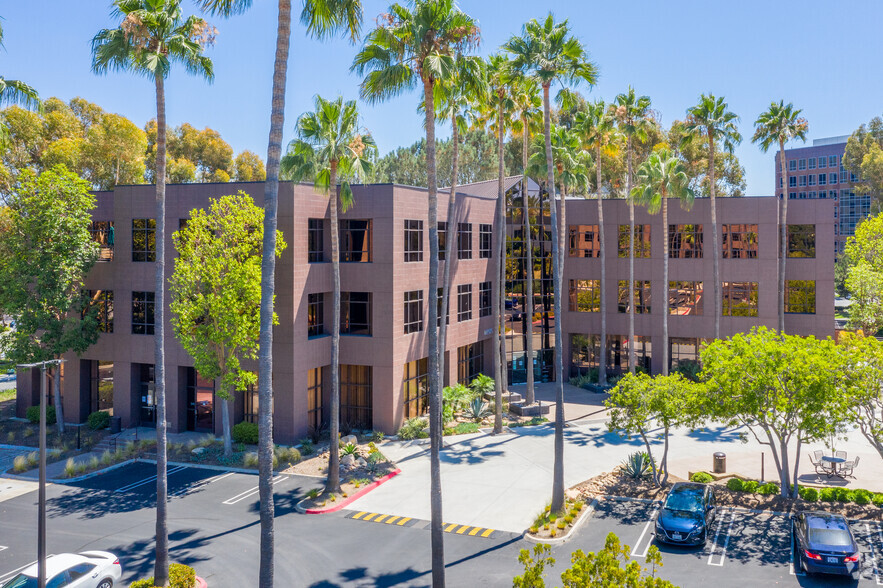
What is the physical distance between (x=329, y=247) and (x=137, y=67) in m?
15.9

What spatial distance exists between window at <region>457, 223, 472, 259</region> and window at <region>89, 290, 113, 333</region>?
19120 mm

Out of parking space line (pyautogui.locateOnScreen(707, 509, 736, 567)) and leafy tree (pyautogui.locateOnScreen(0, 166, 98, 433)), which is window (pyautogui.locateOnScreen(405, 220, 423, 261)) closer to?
leafy tree (pyautogui.locateOnScreen(0, 166, 98, 433))

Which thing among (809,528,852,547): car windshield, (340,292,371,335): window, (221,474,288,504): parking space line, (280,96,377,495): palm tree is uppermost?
(280,96,377,495): palm tree

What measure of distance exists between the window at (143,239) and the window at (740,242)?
3397 centimetres

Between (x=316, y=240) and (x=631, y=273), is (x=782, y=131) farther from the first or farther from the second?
(x=316, y=240)

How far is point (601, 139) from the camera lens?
142 ft

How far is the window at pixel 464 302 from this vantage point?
1624 inches

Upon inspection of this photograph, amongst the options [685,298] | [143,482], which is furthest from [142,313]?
[685,298]

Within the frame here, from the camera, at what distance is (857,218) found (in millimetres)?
108875

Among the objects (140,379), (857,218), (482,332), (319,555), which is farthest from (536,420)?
(857,218)

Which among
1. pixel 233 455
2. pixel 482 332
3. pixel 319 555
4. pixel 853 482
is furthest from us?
pixel 482 332

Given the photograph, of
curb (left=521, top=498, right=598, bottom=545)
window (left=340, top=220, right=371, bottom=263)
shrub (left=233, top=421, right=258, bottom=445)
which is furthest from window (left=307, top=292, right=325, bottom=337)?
curb (left=521, top=498, right=598, bottom=545)

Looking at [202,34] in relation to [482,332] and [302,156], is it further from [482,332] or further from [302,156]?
[482,332]

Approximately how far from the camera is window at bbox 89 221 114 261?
36812 millimetres
